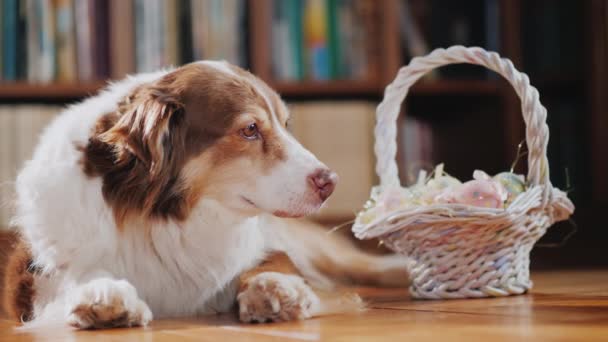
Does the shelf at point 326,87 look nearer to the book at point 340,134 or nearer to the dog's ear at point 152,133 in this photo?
the book at point 340,134

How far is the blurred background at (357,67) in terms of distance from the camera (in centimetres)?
252

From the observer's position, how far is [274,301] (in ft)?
4.20

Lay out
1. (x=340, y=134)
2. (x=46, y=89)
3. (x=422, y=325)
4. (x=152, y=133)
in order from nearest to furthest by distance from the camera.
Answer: (x=422, y=325) < (x=152, y=133) < (x=46, y=89) < (x=340, y=134)

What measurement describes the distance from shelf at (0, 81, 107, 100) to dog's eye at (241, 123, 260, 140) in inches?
A: 47.9

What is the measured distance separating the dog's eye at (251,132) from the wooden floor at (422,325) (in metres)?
0.32

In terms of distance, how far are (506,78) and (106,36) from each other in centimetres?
146

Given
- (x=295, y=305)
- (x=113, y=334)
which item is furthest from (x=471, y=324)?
(x=113, y=334)

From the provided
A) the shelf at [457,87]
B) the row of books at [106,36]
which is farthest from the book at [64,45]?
the shelf at [457,87]

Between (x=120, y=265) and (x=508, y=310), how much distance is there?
2.14 feet

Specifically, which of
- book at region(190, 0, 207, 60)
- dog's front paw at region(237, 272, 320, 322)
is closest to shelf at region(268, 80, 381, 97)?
book at region(190, 0, 207, 60)

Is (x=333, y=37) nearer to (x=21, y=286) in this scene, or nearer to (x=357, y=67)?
(x=357, y=67)

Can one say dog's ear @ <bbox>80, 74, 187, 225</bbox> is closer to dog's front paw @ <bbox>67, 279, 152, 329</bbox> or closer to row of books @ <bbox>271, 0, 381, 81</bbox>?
dog's front paw @ <bbox>67, 279, 152, 329</bbox>

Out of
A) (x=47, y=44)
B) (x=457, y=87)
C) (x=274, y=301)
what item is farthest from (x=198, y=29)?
(x=274, y=301)

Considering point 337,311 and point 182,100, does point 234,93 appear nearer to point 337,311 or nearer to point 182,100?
point 182,100
